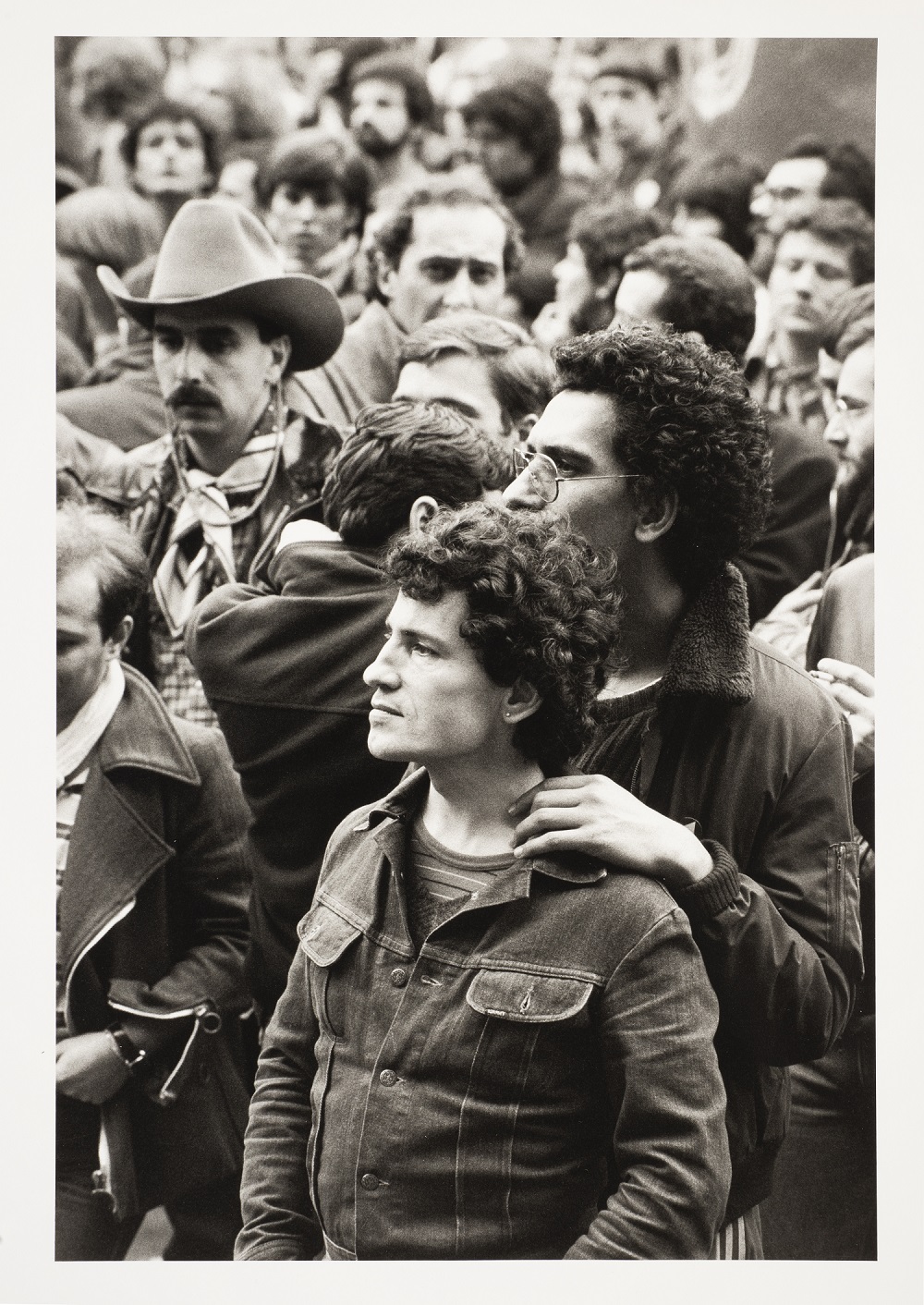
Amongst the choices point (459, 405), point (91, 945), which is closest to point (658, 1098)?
point (91, 945)

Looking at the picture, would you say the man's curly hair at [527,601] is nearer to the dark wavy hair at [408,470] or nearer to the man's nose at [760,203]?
the dark wavy hair at [408,470]

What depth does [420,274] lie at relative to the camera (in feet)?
9.95

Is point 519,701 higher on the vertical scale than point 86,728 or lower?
higher

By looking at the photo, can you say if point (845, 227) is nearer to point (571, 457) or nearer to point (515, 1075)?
point (571, 457)

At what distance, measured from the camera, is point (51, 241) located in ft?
9.45

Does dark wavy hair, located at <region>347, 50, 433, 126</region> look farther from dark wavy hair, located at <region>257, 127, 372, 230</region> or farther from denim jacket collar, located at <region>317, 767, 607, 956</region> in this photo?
denim jacket collar, located at <region>317, 767, 607, 956</region>

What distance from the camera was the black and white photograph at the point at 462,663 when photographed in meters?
2.30

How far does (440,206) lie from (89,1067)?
1996 mm

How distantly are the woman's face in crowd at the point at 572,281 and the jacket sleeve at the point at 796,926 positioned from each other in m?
1.09

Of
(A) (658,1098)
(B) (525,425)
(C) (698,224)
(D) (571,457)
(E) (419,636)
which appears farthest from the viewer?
(C) (698,224)

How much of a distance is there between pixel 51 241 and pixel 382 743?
1.37m

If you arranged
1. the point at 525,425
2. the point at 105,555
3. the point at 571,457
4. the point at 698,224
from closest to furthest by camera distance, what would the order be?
the point at 571,457
the point at 525,425
the point at 105,555
the point at 698,224

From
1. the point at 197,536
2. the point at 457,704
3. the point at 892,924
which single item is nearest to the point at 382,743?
the point at 457,704

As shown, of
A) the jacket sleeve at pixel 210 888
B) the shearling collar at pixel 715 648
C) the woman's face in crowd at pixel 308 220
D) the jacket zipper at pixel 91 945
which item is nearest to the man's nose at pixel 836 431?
the shearling collar at pixel 715 648
